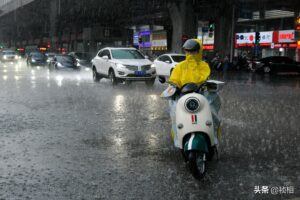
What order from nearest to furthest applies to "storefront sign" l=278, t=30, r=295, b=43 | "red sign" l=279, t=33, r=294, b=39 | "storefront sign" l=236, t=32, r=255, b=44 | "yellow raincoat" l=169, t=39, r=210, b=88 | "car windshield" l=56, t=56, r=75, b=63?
"yellow raincoat" l=169, t=39, r=210, b=88 < "car windshield" l=56, t=56, r=75, b=63 < "storefront sign" l=278, t=30, r=295, b=43 < "red sign" l=279, t=33, r=294, b=39 < "storefront sign" l=236, t=32, r=255, b=44

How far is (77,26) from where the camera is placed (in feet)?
227

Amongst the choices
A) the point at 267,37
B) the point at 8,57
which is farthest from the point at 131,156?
the point at 8,57

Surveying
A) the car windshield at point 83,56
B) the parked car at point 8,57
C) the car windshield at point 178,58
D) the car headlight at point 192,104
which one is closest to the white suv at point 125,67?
the car windshield at point 178,58

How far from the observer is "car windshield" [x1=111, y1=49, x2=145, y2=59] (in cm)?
2069

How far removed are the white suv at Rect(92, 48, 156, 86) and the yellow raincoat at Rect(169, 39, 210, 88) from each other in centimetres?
1380

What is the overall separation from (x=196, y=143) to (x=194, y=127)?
188 millimetres

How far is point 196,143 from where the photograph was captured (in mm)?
4977

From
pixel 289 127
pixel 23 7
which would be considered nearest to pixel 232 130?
pixel 289 127

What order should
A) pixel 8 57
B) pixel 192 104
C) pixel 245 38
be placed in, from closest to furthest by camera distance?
pixel 192 104
pixel 245 38
pixel 8 57

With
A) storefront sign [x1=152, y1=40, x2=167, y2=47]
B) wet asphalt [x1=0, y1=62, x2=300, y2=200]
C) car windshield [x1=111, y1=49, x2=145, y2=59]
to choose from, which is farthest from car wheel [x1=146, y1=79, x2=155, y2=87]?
storefront sign [x1=152, y1=40, x2=167, y2=47]

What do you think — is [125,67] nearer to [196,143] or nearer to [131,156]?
[131,156]

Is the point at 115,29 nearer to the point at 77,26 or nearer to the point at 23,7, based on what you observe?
the point at 77,26

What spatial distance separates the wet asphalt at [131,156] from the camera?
4.69 m

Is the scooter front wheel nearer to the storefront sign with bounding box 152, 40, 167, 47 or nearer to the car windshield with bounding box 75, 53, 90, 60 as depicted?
the car windshield with bounding box 75, 53, 90, 60
